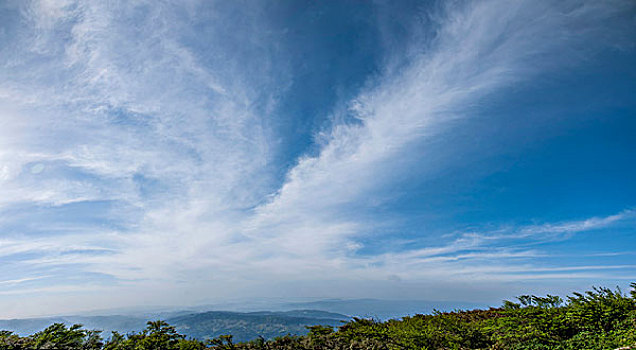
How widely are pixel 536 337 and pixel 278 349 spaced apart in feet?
27.2

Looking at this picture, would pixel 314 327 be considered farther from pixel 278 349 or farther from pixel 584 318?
pixel 584 318

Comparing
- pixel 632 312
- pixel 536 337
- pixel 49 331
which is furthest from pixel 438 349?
pixel 49 331

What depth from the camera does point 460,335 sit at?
11.3m

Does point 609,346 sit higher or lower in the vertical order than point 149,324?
lower

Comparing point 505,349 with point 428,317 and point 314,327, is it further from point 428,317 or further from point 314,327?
point 314,327

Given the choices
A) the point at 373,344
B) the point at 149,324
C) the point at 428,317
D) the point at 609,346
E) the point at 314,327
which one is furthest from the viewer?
the point at 428,317

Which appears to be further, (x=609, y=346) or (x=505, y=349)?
(x=505, y=349)

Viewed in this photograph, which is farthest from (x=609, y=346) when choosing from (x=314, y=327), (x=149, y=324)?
(x=149, y=324)

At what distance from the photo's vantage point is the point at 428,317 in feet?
47.4

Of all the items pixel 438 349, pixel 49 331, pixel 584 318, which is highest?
pixel 49 331

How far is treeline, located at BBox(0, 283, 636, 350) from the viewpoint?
29.8 feet

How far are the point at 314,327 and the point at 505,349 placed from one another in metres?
6.42

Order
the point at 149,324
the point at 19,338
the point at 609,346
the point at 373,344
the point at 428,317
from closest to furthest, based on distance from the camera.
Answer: the point at 609,346, the point at 19,338, the point at 149,324, the point at 373,344, the point at 428,317

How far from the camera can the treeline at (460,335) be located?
909 cm
